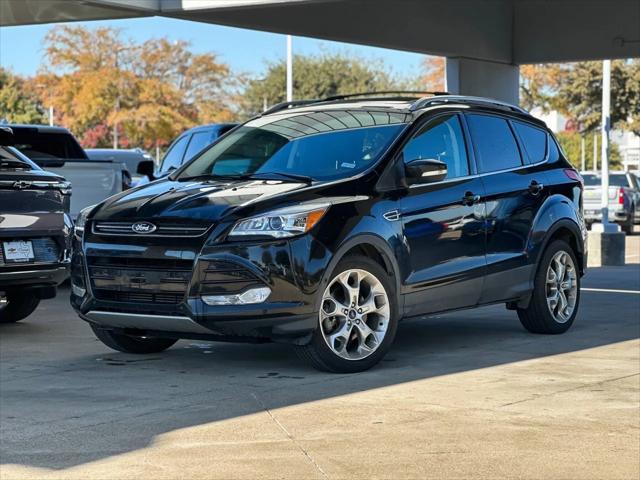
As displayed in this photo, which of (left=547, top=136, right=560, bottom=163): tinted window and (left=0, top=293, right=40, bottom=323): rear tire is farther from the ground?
(left=547, top=136, right=560, bottom=163): tinted window

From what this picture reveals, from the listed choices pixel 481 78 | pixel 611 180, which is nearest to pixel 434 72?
pixel 611 180

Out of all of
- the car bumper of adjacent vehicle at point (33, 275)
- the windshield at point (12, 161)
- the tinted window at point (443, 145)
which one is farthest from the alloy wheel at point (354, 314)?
the windshield at point (12, 161)

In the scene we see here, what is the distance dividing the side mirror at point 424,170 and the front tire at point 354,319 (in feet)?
2.58

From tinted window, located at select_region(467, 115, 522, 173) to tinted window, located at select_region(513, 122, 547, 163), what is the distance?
17cm

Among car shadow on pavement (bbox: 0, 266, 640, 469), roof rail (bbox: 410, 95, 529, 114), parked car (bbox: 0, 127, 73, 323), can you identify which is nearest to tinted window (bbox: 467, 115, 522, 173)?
roof rail (bbox: 410, 95, 529, 114)

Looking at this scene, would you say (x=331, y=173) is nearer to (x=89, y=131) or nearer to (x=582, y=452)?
(x=582, y=452)

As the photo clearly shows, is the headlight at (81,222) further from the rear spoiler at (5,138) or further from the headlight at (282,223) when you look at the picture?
the rear spoiler at (5,138)

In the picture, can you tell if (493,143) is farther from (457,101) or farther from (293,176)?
(293,176)

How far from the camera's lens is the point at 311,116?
9.66 meters

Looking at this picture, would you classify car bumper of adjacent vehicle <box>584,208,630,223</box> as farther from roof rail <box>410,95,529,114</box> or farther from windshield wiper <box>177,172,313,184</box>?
windshield wiper <box>177,172,313,184</box>

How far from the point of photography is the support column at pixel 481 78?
739 inches

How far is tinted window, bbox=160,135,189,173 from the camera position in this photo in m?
17.7

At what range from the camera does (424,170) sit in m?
8.99

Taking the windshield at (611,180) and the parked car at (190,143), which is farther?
the windshield at (611,180)
